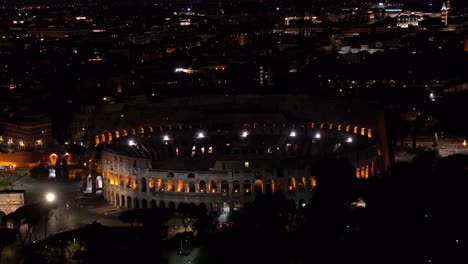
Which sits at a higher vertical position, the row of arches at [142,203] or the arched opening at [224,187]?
the arched opening at [224,187]

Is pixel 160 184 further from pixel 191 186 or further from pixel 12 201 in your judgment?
pixel 12 201

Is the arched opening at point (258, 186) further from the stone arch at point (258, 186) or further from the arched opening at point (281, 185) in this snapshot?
the arched opening at point (281, 185)

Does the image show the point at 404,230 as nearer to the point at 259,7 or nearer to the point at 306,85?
the point at 306,85

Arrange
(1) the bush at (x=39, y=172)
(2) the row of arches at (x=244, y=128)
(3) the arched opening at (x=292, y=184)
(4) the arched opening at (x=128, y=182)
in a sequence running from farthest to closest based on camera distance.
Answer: (2) the row of arches at (x=244, y=128), (1) the bush at (x=39, y=172), (4) the arched opening at (x=128, y=182), (3) the arched opening at (x=292, y=184)

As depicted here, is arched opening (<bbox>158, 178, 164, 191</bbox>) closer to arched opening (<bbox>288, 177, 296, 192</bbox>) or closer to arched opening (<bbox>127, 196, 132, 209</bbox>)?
arched opening (<bbox>127, 196, 132, 209</bbox>)

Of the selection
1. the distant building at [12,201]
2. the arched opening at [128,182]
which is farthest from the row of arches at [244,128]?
the distant building at [12,201]

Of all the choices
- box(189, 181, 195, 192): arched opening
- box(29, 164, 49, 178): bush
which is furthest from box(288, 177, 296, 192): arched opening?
box(29, 164, 49, 178): bush

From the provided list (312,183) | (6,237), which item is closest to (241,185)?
(312,183)

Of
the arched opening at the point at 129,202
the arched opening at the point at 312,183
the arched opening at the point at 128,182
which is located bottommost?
the arched opening at the point at 129,202
